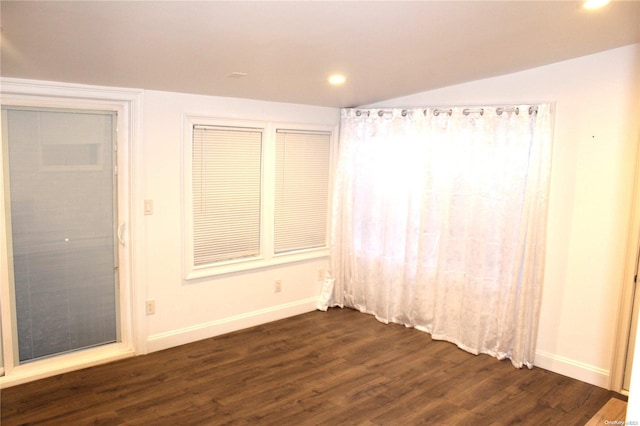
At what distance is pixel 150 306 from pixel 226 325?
30.2 inches

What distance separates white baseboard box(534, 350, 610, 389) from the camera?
335cm

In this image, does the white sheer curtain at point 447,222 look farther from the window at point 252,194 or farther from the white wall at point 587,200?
the window at point 252,194

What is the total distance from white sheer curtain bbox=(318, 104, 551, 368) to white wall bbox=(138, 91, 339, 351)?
2.72ft

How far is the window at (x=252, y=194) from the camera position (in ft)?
13.1

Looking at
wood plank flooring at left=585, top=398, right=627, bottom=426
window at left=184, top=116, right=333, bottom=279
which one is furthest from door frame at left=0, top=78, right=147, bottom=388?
wood plank flooring at left=585, top=398, right=627, bottom=426

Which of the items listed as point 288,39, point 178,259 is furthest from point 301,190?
point 288,39

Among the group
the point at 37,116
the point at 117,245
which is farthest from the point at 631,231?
the point at 37,116

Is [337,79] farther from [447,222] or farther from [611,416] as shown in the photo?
[611,416]

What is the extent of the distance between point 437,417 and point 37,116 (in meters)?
3.46

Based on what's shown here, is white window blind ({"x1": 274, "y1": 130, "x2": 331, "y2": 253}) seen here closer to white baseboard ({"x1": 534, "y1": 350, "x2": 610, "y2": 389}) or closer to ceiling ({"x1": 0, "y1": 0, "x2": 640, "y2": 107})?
ceiling ({"x1": 0, "y1": 0, "x2": 640, "y2": 107})

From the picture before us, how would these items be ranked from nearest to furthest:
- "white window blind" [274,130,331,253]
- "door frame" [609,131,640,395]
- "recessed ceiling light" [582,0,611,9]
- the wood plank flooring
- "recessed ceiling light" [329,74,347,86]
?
the wood plank flooring → "recessed ceiling light" [582,0,611,9] → "door frame" [609,131,640,395] → "recessed ceiling light" [329,74,347,86] → "white window blind" [274,130,331,253]

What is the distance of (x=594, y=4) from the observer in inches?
89.2

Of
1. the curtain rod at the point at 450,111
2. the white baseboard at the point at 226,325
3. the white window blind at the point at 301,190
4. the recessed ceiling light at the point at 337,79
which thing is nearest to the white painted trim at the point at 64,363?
the white baseboard at the point at 226,325

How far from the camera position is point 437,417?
2975 mm
